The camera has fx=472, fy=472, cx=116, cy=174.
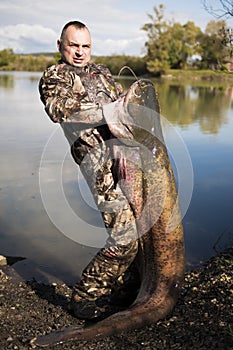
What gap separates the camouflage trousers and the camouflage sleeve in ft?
0.56

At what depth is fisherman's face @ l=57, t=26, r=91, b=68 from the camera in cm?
393

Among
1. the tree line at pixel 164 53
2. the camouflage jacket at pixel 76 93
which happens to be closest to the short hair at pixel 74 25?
the camouflage jacket at pixel 76 93

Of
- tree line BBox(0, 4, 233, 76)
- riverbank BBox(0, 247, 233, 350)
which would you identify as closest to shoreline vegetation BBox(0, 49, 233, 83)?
tree line BBox(0, 4, 233, 76)

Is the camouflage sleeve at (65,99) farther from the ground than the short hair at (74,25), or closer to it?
closer to it

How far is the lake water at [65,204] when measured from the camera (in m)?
5.81

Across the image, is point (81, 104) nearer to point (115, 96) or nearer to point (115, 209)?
point (115, 96)

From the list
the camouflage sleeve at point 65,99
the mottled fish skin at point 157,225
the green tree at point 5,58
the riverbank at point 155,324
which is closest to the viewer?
the riverbank at point 155,324

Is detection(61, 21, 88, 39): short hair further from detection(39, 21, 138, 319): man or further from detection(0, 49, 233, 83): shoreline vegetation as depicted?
detection(0, 49, 233, 83): shoreline vegetation

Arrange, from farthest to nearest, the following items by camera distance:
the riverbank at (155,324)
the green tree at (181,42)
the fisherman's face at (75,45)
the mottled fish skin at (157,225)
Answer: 1. the green tree at (181,42)
2. the fisherman's face at (75,45)
3. the mottled fish skin at (157,225)
4. the riverbank at (155,324)

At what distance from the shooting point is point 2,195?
7.71 meters

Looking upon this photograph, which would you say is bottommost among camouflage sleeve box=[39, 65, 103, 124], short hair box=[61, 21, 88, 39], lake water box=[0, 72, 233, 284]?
lake water box=[0, 72, 233, 284]

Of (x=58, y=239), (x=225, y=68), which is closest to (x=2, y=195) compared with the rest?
(x=58, y=239)

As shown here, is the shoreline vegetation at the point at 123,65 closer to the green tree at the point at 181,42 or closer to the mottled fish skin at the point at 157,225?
the green tree at the point at 181,42

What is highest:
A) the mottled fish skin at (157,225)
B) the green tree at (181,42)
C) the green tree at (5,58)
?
the green tree at (181,42)
